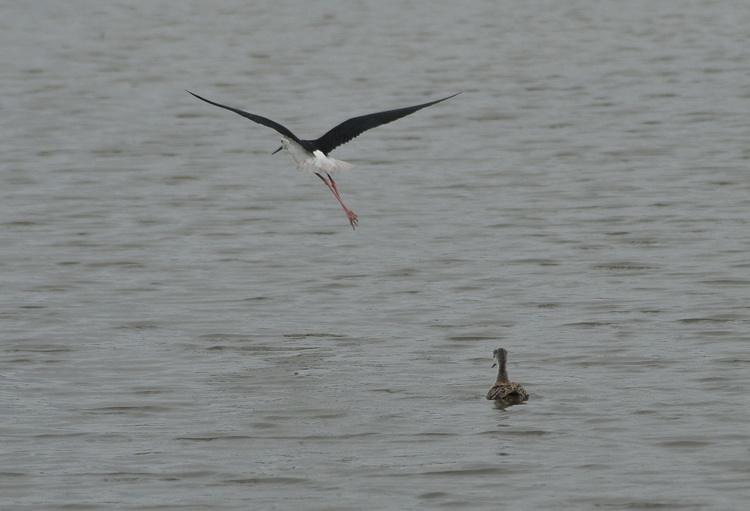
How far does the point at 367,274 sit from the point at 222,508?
6.56m

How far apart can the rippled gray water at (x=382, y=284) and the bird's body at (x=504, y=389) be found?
107 mm

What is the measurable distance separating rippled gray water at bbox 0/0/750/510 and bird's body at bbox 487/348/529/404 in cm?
11

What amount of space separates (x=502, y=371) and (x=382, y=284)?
4266mm

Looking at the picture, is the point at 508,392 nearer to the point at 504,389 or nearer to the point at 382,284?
the point at 504,389

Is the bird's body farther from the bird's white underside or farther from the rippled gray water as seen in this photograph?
the bird's white underside

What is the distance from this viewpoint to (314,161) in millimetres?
12781

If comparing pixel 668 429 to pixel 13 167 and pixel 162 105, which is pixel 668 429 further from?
pixel 162 105

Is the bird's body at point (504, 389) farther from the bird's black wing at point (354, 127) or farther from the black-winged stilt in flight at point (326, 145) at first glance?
the black-winged stilt in flight at point (326, 145)

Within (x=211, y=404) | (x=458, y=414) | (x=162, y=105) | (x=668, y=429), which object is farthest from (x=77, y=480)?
(x=162, y=105)

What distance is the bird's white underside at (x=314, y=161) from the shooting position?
12664 mm

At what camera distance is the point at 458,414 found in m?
9.91

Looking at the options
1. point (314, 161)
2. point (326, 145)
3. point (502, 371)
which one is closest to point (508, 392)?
point (502, 371)

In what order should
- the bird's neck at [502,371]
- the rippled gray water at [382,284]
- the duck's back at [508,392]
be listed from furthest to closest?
1. the bird's neck at [502,371]
2. the duck's back at [508,392]
3. the rippled gray water at [382,284]

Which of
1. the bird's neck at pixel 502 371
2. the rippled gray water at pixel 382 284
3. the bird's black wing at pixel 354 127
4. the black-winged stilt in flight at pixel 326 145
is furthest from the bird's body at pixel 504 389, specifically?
the black-winged stilt in flight at pixel 326 145
